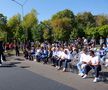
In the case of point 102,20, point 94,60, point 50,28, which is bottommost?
point 94,60

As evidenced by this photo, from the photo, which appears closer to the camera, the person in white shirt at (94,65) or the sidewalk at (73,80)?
the sidewalk at (73,80)

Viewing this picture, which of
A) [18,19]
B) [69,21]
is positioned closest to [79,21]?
[69,21]

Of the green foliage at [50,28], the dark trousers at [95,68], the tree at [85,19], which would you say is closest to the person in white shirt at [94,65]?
the dark trousers at [95,68]

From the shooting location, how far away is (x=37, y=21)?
248ft

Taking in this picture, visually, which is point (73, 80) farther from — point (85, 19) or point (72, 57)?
point (85, 19)

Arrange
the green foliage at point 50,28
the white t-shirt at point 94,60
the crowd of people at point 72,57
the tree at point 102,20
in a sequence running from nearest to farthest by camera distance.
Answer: the white t-shirt at point 94,60 → the crowd of people at point 72,57 → the green foliage at point 50,28 → the tree at point 102,20

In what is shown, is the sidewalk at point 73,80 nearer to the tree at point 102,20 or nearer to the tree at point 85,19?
the tree at point 85,19

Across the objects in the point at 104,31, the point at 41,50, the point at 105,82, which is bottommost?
the point at 105,82

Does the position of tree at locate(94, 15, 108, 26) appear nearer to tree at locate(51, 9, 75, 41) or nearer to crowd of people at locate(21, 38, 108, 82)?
tree at locate(51, 9, 75, 41)

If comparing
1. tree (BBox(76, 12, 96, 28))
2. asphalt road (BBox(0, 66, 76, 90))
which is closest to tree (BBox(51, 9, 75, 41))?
tree (BBox(76, 12, 96, 28))

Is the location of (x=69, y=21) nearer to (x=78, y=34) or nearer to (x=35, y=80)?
(x=78, y=34)

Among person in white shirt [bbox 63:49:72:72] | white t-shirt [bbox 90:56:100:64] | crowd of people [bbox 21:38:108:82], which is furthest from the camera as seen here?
person in white shirt [bbox 63:49:72:72]

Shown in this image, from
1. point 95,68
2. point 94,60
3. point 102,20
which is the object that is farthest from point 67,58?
point 102,20

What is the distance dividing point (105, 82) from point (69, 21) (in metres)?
72.2
